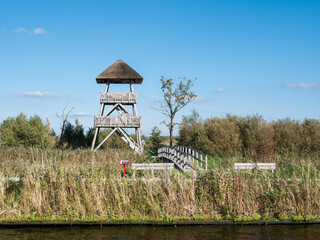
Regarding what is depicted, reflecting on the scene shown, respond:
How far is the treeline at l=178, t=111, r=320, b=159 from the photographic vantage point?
76.7 feet

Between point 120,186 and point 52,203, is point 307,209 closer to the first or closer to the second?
point 120,186

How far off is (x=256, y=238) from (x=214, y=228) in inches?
56.3

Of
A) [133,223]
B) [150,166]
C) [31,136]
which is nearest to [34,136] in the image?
[31,136]

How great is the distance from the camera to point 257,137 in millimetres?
25062

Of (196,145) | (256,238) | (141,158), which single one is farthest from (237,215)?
(196,145)

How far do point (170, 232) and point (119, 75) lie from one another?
2249 centimetres

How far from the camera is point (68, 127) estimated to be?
41094mm

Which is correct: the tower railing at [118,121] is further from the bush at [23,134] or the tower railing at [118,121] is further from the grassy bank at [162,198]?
the grassy bank at [162,198]

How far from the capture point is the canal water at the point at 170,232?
9.19m

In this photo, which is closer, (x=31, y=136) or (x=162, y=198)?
(x=162, y=198)

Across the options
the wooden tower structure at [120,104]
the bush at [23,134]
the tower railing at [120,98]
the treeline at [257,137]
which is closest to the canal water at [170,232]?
the treeline at [257,137]

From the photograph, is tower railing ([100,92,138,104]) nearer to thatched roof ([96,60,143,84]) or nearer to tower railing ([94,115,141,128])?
thatched roof ([96,60,143,84])

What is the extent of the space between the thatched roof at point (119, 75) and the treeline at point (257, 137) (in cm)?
817

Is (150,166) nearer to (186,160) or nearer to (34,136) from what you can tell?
(186,160)
